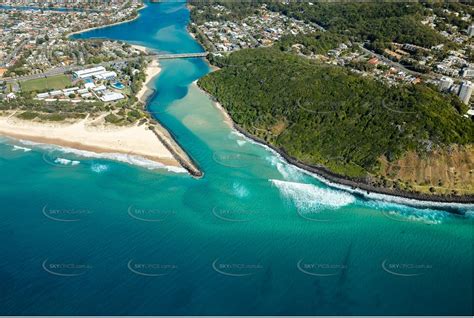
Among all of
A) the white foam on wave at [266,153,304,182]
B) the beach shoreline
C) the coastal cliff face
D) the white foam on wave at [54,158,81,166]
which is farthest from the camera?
the white foam on wave at [54,158,81,166]

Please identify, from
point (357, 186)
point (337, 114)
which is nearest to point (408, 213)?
point (357, 186)

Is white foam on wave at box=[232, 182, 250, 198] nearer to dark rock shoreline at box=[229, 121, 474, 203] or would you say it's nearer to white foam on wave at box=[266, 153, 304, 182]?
white foam on wave at box=[266, 153, 304, 182]

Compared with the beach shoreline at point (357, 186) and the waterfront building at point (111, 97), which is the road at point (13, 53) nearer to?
the waterfront building at point (111, 97)

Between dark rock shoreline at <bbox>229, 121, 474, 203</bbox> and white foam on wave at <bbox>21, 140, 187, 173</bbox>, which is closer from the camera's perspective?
dark rock shoreline at <bbox>229, 121, 474, 203</bbox>

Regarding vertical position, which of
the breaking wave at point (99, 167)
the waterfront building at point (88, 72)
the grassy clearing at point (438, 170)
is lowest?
the breaking wave at point (99, 167)

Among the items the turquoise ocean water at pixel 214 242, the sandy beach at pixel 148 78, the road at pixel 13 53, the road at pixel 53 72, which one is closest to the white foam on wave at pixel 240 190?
the turquoise ocean water at pixel 214 242

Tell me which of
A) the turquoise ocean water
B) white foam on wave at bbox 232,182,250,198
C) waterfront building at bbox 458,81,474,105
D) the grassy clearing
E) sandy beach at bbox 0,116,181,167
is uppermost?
waterfront building at bbox 458,81,474,105

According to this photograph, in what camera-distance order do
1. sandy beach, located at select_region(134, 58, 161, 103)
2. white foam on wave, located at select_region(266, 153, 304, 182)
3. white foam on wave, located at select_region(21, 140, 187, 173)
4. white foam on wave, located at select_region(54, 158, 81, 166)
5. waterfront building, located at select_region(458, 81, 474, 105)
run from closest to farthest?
white foam on wave, located at select_region(266, 153, 304, 182) < white foam on wave, located at select_region(21, 140, 187, 173) < white foam on wave, located at select_region(54, 158, 81, 166) < waterfront building, located at select_region(458, 81, 474, 105) < sandy beach, located at select_region(134, 58, 161, 103)

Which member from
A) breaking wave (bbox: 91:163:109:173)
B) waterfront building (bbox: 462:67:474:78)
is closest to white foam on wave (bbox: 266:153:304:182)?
breaking wave (bbox: 91:163:109:173)
